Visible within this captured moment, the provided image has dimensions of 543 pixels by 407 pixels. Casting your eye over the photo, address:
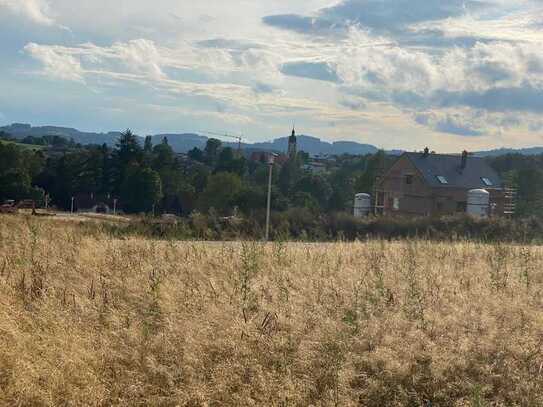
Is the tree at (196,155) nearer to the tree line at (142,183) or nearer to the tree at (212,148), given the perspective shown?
the tree at (212,148)

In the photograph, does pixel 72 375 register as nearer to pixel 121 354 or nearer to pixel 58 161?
pixel 121 354

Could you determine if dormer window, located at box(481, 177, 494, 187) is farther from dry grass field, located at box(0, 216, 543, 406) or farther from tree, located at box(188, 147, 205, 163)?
tree, located at box(188, 147, 205, 163)

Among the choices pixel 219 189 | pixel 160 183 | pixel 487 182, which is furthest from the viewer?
pixel 219 189

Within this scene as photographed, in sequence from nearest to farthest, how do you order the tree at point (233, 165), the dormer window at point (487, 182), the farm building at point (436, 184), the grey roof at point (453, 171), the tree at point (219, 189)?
the farm building at point (436, 184), the grey roof at point (453, 171), the dormer window at point (487, 182), the tree at point (219, 189), the tree at point (233, 165)

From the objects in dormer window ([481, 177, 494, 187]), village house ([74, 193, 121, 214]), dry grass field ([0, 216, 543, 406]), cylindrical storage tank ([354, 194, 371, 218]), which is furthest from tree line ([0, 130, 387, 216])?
dry grass field ([0, 216, 543, 406])

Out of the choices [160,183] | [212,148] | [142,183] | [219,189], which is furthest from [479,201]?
[212,148]

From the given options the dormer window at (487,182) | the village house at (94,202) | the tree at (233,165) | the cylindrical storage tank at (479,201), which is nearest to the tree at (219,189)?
the village house at (94,202)

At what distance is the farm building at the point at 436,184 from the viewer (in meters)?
54.8

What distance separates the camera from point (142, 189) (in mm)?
66250

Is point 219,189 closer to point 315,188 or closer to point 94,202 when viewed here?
point 94,202

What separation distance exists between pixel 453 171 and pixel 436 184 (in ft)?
10.5

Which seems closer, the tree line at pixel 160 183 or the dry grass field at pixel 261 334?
the dry grass field at pixel 261 334

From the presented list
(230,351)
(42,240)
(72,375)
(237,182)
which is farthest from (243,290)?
(237,182)

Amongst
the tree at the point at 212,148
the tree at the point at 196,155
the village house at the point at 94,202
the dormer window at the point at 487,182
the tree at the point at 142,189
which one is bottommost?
the village house at the point at 94,202
